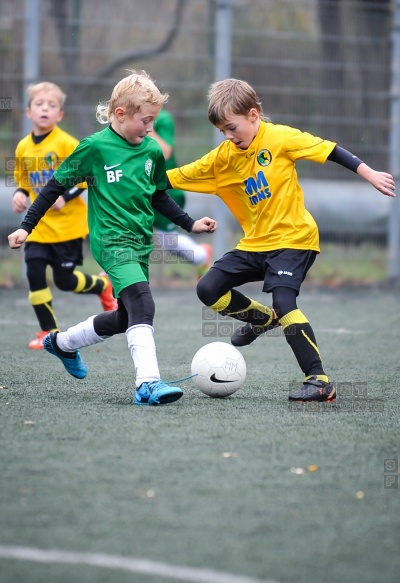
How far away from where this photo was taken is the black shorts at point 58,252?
6750 millimetres

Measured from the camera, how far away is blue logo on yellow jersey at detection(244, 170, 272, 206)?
5.08m

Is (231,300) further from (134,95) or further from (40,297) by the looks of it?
(40,297)

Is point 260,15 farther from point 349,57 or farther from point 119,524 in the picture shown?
point 119,524

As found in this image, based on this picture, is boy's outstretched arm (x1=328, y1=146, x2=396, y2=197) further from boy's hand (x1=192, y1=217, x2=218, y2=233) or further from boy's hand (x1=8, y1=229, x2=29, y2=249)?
boy's hand (x1=8, y1=229, x2=29, y2=249)

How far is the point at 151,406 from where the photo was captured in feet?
15.1

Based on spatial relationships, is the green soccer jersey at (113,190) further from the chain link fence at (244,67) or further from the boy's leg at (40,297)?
the chain link fence at (244,67)

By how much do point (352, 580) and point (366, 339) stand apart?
16.1ft

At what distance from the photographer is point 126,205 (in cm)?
474

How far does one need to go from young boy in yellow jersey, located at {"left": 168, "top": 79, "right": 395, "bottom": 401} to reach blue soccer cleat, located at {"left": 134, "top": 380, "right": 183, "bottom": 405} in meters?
0.62

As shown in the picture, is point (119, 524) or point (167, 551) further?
point (119, 524)

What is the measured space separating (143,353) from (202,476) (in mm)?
1285

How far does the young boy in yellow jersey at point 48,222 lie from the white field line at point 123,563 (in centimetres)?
402

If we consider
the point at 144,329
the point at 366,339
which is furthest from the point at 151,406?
the point at 366,339

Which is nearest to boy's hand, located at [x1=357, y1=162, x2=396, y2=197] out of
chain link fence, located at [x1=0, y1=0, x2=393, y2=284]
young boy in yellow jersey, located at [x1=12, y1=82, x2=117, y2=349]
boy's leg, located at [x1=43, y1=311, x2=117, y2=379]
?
boy's leg, located at [x1=43, y1=311, x2=117, y2=379]
